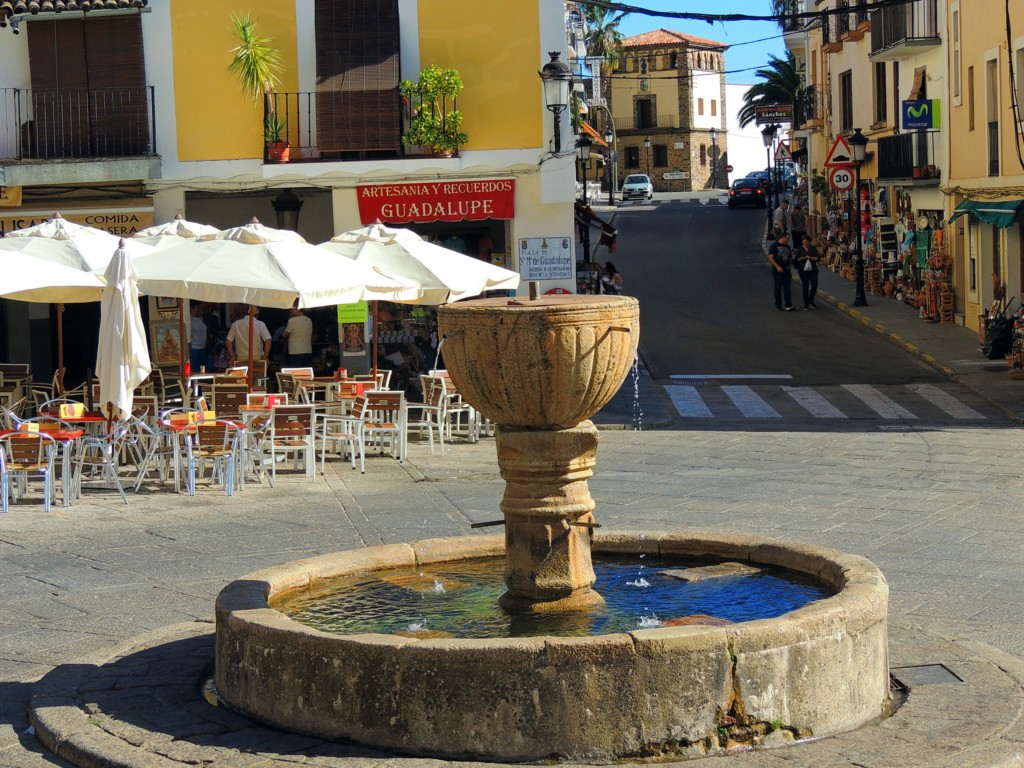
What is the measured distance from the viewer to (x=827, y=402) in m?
19.8

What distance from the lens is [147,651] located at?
742 centimetres

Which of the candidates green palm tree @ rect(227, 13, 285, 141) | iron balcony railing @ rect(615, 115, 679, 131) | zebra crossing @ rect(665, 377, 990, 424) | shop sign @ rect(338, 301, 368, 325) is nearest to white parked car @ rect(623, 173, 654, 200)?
iron balcony railing @ rect(615, 115, 679, 131)

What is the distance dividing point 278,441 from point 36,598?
5642 millimetres

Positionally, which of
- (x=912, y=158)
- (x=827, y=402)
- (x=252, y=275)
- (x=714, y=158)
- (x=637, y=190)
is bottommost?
(x=827, y=402)

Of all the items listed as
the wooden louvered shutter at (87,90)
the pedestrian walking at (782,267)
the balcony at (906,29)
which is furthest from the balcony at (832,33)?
the wooden louvered shutter at (87,90)

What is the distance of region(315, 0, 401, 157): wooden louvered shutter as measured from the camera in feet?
64.5

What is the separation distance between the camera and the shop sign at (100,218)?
1983cm

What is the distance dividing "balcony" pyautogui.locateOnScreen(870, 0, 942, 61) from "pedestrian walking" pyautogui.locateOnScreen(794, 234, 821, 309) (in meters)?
4.66

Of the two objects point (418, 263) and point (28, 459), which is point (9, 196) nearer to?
point (418, 263)

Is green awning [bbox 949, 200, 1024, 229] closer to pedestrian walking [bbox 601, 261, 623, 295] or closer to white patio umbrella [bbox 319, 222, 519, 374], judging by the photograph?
pedestrian walking [bbox 601, 261, 623, 295]

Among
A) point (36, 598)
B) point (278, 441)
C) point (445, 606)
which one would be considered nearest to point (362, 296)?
point (278, 441)

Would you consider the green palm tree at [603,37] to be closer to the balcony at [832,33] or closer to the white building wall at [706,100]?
the white building wall at [706,100]

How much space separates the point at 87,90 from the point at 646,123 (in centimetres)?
7907

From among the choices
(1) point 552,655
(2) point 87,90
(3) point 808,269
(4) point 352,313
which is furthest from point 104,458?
(3) point 808,269
